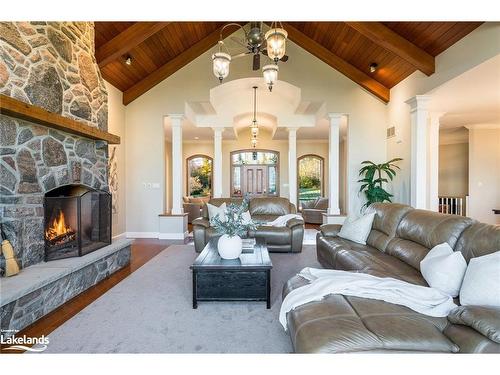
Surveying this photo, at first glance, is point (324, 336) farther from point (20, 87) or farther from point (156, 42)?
point (156, 42)

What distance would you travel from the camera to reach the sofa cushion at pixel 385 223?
10.9 feet

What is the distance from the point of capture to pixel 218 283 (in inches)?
111

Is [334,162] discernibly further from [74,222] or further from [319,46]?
[74,222]

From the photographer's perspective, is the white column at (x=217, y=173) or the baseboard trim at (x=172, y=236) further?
the white column at (x=217, y=173)

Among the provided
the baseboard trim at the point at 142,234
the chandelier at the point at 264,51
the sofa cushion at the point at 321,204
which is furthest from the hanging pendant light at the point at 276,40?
the sofa cushion at the point at 321,204

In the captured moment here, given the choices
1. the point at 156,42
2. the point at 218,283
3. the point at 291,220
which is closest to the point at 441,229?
the point at 218,283

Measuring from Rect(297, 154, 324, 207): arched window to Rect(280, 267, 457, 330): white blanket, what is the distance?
937 cm

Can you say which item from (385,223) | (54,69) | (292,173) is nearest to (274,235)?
(385,223)

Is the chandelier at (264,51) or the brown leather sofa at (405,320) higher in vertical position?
the chandelier at (264,51)

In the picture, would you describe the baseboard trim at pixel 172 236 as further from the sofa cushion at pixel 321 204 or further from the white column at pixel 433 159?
the white column at pixel 433 159

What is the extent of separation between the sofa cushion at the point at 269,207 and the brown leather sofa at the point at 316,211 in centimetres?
343

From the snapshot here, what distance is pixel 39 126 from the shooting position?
9.98 ft

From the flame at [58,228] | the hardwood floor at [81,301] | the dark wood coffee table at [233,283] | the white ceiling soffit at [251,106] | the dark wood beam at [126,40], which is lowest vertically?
the hardwood floor at [81,301]
